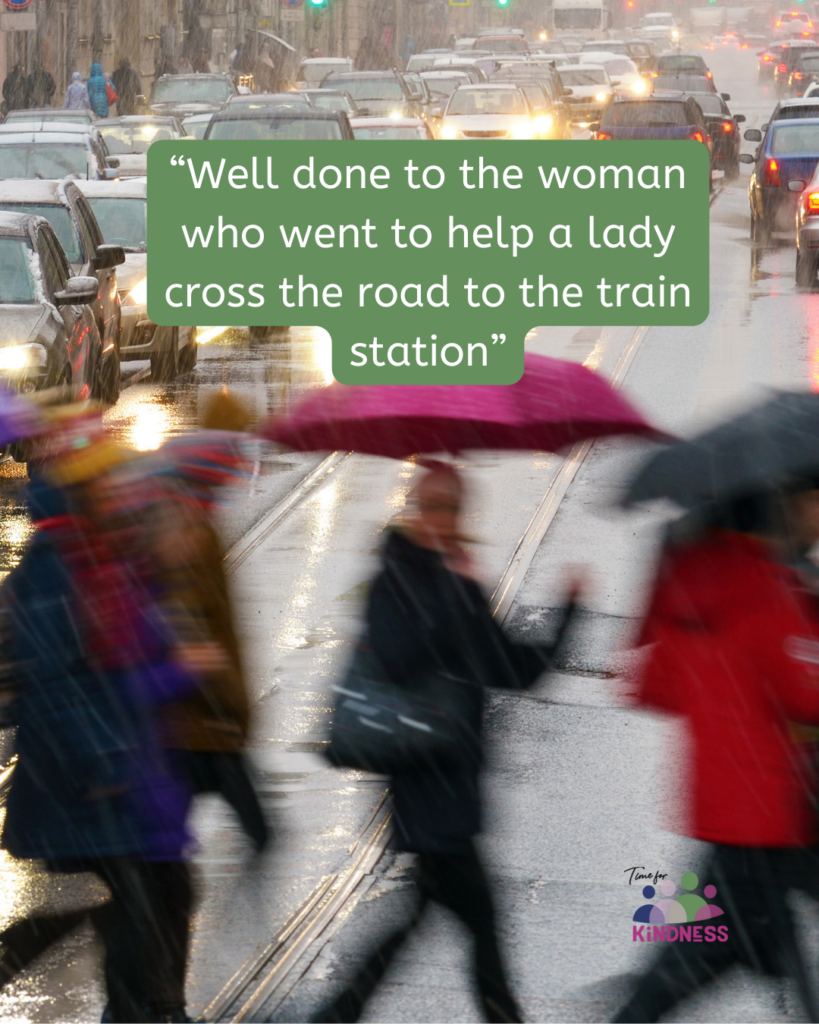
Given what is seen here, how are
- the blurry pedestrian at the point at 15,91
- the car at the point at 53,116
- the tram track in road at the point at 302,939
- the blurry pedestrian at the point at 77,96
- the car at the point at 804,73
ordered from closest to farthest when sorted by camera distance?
the tram track in road at the point at 302,939 < the car at the point at 53,116 < the blurry pedestrian at the point at 77,96 < the blurry pedestrian at the point at 15,91 < the car at the point at 804,73

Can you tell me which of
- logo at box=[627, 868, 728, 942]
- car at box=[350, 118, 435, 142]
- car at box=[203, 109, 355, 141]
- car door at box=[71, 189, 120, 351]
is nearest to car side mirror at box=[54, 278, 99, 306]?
car door at box=[71, 189, 120, 351]

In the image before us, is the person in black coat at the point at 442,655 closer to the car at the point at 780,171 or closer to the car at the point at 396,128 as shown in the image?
the car at the point at 780,171

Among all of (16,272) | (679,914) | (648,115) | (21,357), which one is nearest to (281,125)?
(648,115)

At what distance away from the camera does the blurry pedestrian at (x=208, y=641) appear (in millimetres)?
3912

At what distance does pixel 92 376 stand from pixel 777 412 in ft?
31.5

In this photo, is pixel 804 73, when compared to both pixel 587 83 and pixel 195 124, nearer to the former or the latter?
pixel 587 83

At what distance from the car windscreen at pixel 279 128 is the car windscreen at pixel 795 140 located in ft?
21.1

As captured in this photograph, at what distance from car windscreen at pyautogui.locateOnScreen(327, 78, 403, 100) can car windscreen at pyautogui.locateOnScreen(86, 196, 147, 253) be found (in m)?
20.4

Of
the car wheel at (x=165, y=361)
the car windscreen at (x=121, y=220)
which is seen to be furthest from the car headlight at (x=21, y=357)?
the car windscreen at (x=121, y=220)

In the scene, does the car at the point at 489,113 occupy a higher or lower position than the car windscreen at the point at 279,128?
lower

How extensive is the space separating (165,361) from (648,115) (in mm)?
17150

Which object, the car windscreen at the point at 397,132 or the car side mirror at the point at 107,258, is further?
the car windscreen at the point at 397,132

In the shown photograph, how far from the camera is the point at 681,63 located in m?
54.1

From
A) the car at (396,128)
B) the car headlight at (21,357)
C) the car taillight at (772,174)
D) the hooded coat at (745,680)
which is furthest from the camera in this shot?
the car at (396,128)
